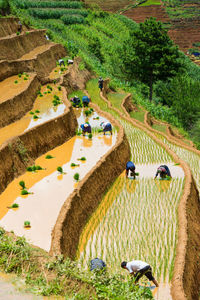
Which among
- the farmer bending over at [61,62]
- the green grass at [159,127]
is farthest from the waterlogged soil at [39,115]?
the green grass at [159,127]

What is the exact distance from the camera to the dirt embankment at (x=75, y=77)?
85.4 feet

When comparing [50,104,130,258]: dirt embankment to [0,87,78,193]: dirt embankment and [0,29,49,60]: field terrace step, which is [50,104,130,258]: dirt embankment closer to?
[0,87,78,193]: dirt embankment

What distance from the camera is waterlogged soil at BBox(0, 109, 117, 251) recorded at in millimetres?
10383

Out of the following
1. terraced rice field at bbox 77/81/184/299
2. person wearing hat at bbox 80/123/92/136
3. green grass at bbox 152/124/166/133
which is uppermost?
person wearing hat at bbox 80/123/92/136

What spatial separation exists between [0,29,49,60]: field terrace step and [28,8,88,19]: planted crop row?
18181 millimetres

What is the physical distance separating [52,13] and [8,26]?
77.9ft

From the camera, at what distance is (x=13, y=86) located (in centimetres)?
2131

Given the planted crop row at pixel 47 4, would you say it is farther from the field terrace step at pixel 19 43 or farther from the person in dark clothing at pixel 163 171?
the person in dark clothing at pixel 163 171

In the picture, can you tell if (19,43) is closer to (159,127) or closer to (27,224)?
(159,127)

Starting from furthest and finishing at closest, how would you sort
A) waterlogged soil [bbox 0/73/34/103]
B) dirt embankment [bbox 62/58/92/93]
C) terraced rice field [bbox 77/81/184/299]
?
dirt embankment [bbox 62/58/92/93], waterlogged soil [bbox 0/73/34/103], terraced rice field [bbox 77/81/184/299]

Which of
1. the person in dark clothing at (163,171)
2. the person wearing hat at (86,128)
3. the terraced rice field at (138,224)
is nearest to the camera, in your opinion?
the terraced rice field at (138,224)

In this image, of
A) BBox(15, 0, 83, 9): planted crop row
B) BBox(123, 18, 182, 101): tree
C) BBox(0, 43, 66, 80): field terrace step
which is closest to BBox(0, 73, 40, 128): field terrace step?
BBox(0, 43, 66, 80): field terrace step

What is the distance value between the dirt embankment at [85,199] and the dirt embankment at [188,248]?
284 centimetres

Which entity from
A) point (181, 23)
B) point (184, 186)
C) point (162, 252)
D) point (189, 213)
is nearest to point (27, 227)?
point (162, 252)
